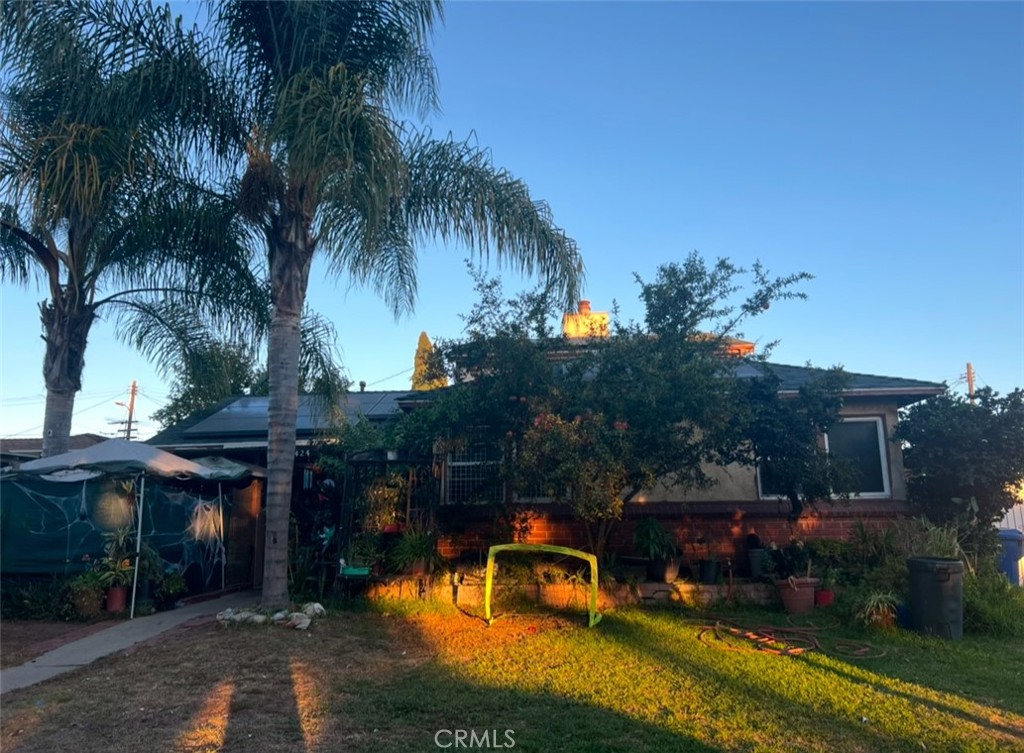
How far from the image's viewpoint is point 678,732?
521cm

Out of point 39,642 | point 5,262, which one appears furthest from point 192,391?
point 39,642

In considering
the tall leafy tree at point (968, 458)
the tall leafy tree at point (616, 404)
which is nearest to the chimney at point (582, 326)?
the tall leafy tree at point (616, 404)

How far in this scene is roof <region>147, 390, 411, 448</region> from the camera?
1370 centimetres

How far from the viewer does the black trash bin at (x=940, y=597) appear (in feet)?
27.3

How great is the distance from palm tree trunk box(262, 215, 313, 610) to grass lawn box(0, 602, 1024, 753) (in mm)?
931

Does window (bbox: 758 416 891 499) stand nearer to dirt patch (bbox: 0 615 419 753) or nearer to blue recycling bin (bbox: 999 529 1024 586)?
blue recycling bin (bbox: 999 529 1024 586)

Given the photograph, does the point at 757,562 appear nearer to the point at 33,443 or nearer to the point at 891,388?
the point at 891,388

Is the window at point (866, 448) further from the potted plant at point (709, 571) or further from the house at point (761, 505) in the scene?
the potted plant at point (709, 571)

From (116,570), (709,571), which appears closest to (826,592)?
(709,571)

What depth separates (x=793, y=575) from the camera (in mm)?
10625

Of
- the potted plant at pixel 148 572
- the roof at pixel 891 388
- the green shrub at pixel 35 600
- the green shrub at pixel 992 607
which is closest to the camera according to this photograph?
the green shrub at pixel 992 607

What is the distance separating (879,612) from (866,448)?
15.7 ft

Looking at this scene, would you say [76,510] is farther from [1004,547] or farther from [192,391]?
[1004,547]

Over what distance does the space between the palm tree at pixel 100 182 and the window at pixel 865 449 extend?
10.1 metres
